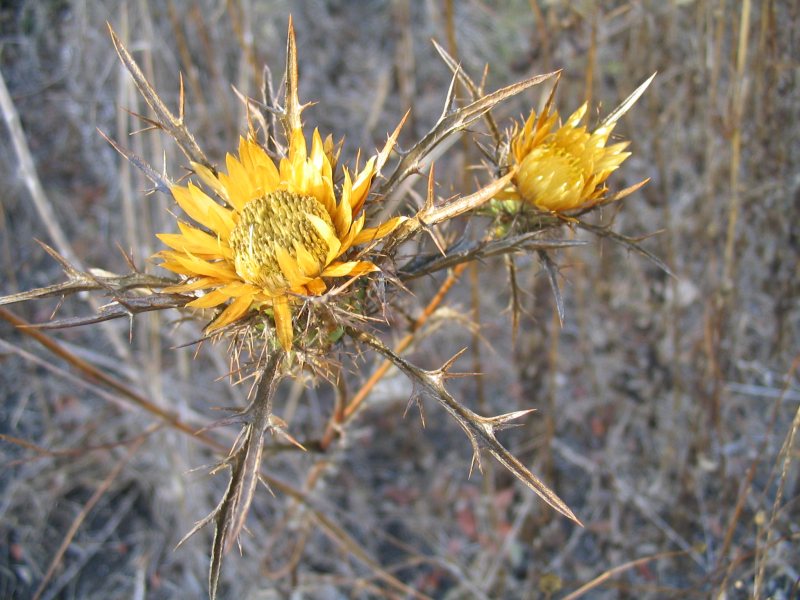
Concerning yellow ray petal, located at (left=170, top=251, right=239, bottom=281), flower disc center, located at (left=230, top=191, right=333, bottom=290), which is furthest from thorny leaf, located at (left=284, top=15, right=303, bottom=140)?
yellow ray petal, located at (left=170, top=251, right=239, bottom=281)

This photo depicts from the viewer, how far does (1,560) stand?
3.16 m

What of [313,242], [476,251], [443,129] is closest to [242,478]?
[313,242]

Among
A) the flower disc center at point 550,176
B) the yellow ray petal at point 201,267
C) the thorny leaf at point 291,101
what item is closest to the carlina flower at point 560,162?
the flower disc center at point 550,176

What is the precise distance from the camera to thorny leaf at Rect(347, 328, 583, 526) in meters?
1.27

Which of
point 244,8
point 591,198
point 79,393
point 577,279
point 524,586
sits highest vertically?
point 244,8

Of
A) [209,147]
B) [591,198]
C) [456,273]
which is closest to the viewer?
[591,198]

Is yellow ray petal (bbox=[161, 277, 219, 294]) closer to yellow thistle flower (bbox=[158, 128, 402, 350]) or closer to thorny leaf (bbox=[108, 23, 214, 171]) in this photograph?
yellow thistle flower (bbox=[158, 128, 402, 350])

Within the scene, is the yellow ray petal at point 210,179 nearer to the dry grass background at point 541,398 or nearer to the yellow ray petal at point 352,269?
the yellow ray petal at point 352,269

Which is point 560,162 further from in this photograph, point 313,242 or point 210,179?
point 210,179

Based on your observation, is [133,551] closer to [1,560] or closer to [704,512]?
[1,560]

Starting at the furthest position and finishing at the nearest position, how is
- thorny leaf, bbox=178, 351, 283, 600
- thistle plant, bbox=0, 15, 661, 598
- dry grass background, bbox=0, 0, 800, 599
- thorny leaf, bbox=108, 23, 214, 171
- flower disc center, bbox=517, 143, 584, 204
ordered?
dry grass background, bbox=0, 0, 800, 599 < flower disc center, bbox=517, 143, 584, 204 < thorny leaf, bbox=108, 23, 214, 171 < thistle plant, bbox=0, 15, 661, 598 < thorny leaf, bbox=178, 351, 283, 600

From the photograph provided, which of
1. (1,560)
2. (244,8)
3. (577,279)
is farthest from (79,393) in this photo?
(577,279)

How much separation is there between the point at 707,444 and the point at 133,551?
3.34 meters

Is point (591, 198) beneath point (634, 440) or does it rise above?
above
